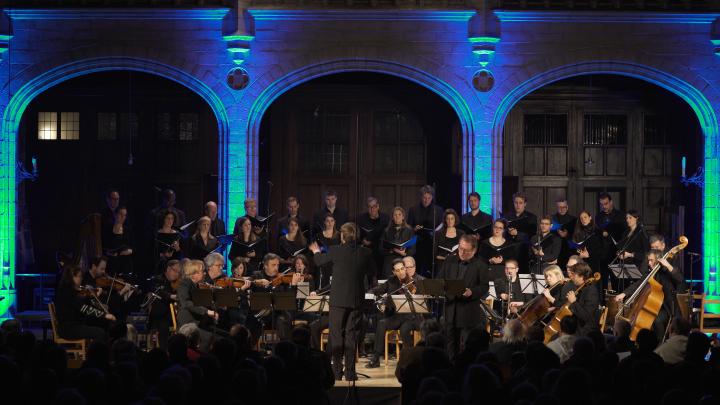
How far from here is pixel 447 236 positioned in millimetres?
14039

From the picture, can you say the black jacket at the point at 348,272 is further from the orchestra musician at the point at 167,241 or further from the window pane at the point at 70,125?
the window pane at the point at 70,125

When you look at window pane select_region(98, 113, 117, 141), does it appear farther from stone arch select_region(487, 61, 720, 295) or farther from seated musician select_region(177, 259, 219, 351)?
seated musician select_region(177, 259, 219, 351)

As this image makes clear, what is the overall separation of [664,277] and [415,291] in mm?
2766

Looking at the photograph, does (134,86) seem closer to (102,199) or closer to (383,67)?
(102,199)

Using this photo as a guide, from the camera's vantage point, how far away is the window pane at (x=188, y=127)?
56.9ft

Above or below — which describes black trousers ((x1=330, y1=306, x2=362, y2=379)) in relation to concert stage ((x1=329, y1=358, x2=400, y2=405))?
above

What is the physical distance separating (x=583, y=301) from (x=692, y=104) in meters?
5.42

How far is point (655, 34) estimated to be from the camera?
608 inches

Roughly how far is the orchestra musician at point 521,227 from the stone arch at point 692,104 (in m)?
0.89

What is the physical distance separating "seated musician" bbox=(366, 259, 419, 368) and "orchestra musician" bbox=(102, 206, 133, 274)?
3.57 meters

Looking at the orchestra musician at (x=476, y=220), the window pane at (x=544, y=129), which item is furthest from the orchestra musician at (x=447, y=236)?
the window pane at (x=544, y=129)

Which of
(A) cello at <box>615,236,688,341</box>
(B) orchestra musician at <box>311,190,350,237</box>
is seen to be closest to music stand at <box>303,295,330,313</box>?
(B) orchestra musician at <box>311,190,350,237</box>

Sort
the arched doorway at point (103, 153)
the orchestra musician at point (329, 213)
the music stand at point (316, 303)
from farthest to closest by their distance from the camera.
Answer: the arched doorway at point (103, 153), the orchestra musician at point (329, 213), the music stand at point (316, 303)

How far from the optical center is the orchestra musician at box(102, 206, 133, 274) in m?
14.3
